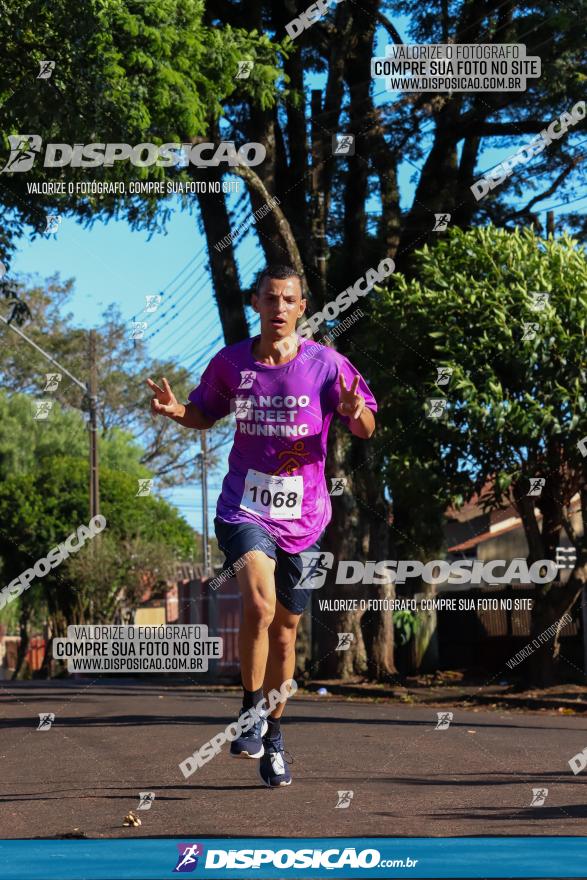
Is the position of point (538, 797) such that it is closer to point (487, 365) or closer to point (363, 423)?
point (363, 423)

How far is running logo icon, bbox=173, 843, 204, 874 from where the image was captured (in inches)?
167

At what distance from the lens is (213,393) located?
6062mm

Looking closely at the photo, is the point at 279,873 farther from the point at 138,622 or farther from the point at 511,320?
the point at 138,622

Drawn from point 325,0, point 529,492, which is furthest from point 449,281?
point 325,0

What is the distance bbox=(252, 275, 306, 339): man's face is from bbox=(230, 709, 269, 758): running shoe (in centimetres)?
176

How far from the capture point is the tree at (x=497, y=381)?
14930 millimetres

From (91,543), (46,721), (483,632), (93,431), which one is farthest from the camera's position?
(91,543)

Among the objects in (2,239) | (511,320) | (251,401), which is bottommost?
Answer: (251,401)

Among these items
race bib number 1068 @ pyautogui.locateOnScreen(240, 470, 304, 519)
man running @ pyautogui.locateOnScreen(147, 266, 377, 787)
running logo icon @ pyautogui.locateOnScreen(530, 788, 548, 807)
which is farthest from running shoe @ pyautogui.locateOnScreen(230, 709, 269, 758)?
running logo icon @ pyautogui.locateOnScreen(530, 788, 548, 807)

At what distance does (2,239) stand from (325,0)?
23.3 feet

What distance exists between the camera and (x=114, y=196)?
51.6 feet

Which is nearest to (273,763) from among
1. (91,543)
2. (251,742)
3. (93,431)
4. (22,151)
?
(251,742)

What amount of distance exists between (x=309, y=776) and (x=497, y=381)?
8293mm

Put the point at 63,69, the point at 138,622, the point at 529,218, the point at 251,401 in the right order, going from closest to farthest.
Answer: the point at 251,401
the point at 63,69
the point at 529,218
the point at 138,622
